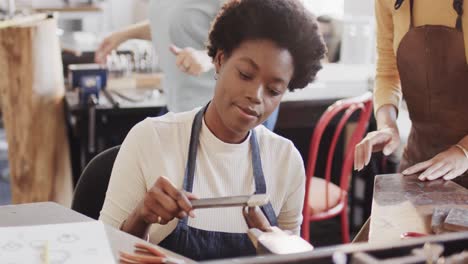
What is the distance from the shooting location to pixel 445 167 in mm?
1349

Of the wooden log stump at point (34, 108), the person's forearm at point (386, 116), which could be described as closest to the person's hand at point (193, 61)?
the person's forearm at point (386, 116)

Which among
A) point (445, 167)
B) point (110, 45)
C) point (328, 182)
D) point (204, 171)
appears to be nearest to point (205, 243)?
point (204, 171)

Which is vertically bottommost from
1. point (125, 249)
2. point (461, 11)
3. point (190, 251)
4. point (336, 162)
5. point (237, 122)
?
point (336, 162)

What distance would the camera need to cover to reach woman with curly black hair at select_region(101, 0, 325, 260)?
4.24 ft

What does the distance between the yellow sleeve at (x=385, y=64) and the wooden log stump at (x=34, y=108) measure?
1.31 meters

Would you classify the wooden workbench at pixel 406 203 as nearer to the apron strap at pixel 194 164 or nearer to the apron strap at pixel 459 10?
the apron strap at pixel 194 164

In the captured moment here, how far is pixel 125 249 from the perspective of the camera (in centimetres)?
101

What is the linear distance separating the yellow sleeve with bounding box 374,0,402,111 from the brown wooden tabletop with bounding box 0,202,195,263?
2.97 feet

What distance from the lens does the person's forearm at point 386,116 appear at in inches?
62.9

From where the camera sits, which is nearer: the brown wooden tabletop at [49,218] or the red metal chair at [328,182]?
the brown wooden tabletop at [49,218]

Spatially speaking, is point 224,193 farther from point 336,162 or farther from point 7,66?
point 336,162

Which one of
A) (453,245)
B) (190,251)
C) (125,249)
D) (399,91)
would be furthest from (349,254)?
(399,91)

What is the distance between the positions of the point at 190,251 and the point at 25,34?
142 cm

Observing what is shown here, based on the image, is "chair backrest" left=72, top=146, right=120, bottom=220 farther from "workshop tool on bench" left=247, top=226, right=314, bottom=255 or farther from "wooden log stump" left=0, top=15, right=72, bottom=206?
"wooden log stump" left=0, top=15, right=72, bottom=206
